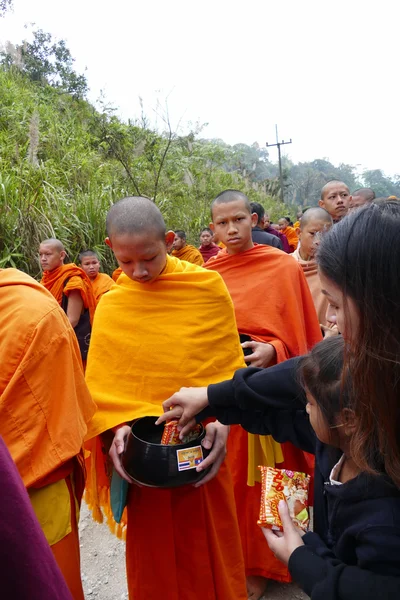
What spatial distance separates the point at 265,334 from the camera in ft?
8.92

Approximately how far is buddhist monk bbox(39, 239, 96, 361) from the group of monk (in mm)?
2324

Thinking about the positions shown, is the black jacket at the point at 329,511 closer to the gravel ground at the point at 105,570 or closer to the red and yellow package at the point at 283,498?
the red and yellow package at the point at 283,498

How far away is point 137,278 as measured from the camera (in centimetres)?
203

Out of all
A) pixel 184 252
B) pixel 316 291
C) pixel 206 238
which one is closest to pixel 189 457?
pixel 316 291

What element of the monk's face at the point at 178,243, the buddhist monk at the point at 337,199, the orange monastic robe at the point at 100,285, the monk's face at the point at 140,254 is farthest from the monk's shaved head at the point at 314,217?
the monk's face at the point at 178,243

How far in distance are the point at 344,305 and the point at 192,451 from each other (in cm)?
82

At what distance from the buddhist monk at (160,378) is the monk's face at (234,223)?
0.83 meters

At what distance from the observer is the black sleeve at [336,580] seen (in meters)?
0.99

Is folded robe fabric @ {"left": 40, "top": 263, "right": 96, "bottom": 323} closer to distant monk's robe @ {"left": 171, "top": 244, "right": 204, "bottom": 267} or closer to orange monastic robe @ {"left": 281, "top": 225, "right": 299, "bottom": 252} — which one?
distant monk's robe @ {"left": 171, "top": 244, "right": 204, "bottom": 267}

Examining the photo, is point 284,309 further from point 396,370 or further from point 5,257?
point 5,257

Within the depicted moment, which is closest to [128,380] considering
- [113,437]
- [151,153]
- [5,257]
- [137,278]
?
[113,437]

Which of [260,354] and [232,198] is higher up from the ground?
[232,198]

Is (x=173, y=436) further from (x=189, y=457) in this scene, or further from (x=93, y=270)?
(x=93, y=270)

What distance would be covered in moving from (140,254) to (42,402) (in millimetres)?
732
